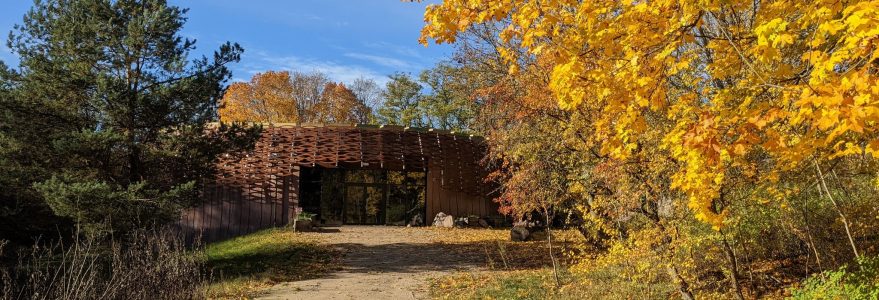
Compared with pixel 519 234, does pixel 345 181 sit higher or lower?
higher

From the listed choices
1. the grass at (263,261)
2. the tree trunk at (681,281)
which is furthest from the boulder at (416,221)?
the tree trunk at (681,281)

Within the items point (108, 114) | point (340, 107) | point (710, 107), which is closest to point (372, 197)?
point (108, 114)

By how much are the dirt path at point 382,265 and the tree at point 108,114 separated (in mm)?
3651

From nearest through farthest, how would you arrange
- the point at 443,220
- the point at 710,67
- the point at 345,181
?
the point at 710,67 → the point at 443,220 → the point at 345,181

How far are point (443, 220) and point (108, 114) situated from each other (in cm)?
1274

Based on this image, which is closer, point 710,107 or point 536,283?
point 710,107

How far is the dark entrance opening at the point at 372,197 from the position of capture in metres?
23.0

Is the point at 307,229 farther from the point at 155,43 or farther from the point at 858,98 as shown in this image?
the point at 858,98

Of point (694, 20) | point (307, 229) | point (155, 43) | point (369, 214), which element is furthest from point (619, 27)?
point (369, 214)

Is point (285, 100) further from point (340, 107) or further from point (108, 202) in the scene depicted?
point (108, 202)

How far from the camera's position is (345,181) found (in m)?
23.2

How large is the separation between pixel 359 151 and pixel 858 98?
64.6ft

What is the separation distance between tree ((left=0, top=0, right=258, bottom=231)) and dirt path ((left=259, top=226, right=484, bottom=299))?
365 cm

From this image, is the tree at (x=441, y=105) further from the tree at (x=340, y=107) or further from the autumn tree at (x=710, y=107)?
the autumn tree at (x=710, y=107)
